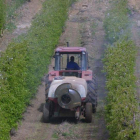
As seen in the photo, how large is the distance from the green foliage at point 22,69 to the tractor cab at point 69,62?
1.15 metres

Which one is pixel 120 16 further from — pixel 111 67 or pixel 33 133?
pixel 33 133

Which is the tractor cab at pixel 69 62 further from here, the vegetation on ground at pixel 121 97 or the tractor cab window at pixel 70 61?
the vegetation on ground at pixel 121 97

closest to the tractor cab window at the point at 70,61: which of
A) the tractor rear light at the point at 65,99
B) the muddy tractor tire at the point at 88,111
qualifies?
the muddy tractor tire at the point at 88,111

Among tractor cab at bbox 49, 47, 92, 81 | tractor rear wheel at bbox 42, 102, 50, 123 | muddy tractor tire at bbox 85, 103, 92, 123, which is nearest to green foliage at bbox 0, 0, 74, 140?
tractor rear wheel at bbox 42, 102, 50, 123

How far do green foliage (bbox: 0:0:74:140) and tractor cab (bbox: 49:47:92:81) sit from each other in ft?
3.77

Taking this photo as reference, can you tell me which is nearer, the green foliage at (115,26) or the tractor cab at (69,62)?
the tractor cab at (69,62)

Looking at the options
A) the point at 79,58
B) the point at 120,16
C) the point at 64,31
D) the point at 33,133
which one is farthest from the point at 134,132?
the point at 64,31

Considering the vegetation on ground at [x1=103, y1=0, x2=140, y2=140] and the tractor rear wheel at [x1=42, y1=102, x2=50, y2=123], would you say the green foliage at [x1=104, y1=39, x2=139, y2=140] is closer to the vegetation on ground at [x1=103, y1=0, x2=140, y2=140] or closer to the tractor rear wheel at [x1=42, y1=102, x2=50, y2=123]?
the vegetation on ground at [x1=103, y1=0, x2=140, y2=140]

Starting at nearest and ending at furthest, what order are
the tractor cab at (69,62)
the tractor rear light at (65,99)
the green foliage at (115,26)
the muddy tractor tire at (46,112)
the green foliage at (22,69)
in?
the green foliage at (22,69) → the tractor rear light at (65,99) → the muddy tractor tire at (46,112) → the tractor cab at (69,62) → the green foliage at (115,26)

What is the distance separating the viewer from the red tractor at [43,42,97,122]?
11.7 metres

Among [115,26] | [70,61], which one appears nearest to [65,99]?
[70,61]

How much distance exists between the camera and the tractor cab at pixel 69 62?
43.3ft

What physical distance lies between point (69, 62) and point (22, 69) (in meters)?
1.65

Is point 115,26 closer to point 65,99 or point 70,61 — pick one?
point 70,61
